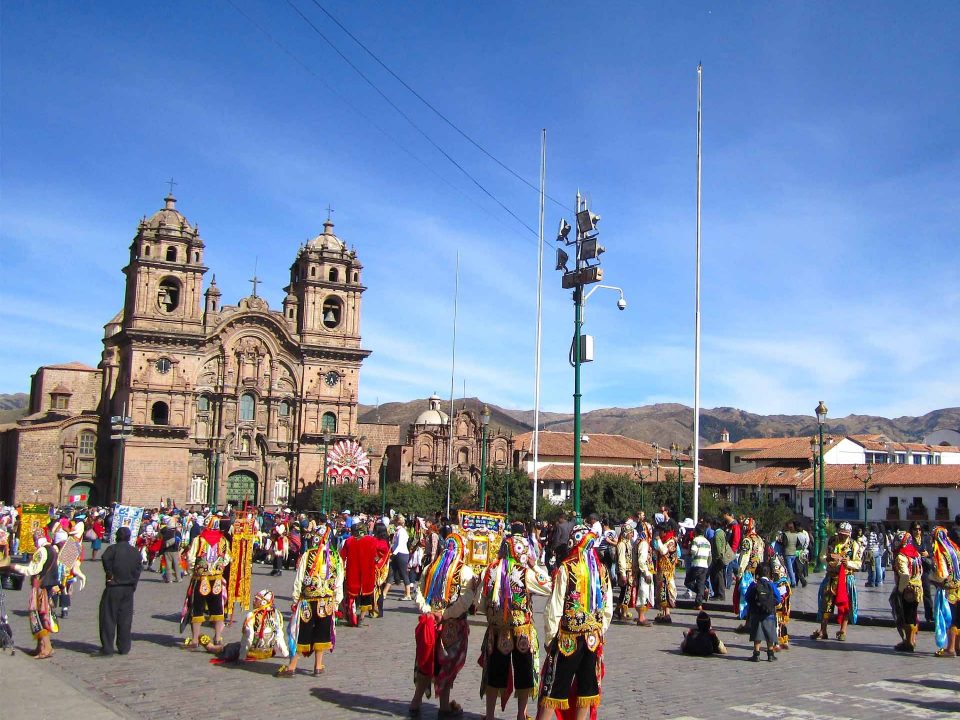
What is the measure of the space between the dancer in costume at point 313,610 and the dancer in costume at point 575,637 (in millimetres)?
3634

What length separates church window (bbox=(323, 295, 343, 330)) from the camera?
2443 inches

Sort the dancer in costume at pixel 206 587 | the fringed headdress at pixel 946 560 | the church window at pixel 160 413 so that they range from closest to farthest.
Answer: the dancer in costume at pixel 206 587 < the fringed headdress at pixel 946 560 < the church window at pixel 160 413

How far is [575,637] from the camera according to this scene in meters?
7.27

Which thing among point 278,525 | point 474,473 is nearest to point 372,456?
point 474,473

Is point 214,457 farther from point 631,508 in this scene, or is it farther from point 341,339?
point 631,508

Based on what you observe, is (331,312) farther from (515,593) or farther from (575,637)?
(575,637)

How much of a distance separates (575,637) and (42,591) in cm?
749

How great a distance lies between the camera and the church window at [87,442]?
54844 millimetres

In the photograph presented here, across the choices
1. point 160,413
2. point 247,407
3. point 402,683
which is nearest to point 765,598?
point 402,683

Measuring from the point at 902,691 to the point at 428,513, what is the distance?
4209 cm

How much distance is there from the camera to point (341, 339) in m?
61.6

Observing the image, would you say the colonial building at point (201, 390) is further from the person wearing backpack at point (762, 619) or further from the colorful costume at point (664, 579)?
the person wearing backpack at point (762, 619)

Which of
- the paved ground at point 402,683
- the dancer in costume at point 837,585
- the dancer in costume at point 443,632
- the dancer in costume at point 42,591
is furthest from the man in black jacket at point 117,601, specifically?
the dancer in costume at point 837,585

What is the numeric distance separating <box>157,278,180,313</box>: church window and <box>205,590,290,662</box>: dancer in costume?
48678 millimetres
